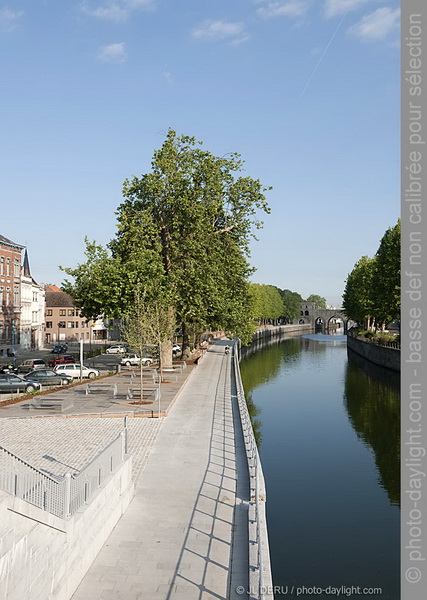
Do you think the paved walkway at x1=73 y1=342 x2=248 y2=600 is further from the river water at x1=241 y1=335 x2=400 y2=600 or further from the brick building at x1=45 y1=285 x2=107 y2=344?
the brick building at x1=45 y1=285 x2=107 y2=344

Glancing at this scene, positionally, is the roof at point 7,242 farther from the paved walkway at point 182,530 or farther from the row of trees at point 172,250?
the paved walkway at point 182,530

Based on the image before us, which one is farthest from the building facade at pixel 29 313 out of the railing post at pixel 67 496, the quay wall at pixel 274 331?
the railing post at pixel 67 496

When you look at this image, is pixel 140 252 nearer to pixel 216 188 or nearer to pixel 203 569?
pixel 216 188

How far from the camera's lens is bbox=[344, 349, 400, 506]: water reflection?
80.1 feet

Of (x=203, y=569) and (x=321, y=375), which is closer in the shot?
(x=203, y=569)

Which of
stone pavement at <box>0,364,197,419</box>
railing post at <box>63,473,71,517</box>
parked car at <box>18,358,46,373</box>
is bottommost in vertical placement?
stone pavement at <box>0,364,197,419</box>

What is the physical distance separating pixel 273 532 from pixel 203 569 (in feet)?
22.2

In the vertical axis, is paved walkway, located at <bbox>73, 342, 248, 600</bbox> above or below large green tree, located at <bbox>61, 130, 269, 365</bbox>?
below

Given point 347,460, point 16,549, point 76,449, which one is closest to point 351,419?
point 347,460

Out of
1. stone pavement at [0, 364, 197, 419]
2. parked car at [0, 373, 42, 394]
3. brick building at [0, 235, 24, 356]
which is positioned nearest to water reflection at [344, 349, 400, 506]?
stone pavement at [0, 364, 197, 419]

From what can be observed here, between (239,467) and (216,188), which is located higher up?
(216,188)

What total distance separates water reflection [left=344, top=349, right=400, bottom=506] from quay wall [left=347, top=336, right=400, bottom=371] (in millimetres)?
1036

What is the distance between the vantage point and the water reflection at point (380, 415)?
24422 millimetres

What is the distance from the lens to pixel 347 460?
26062 millimetres
